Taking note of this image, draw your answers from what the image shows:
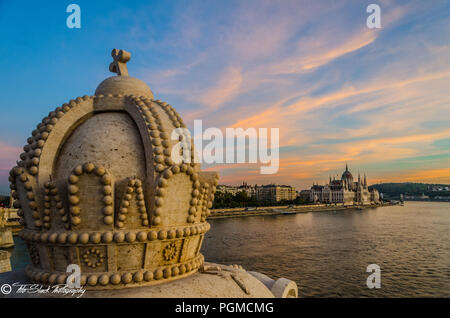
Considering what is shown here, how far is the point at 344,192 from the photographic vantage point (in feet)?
479

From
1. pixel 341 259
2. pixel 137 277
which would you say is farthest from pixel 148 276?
pixel 341 259

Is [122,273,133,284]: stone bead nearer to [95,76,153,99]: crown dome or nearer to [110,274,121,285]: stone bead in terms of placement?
[110,274,121,285]: stone bead

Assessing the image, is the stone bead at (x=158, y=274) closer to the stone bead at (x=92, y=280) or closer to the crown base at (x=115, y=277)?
the crown base at (x=115, y=277)

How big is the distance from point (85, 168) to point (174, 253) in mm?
1671

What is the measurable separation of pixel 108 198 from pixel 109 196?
0.11 feet

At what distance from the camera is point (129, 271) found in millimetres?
4098

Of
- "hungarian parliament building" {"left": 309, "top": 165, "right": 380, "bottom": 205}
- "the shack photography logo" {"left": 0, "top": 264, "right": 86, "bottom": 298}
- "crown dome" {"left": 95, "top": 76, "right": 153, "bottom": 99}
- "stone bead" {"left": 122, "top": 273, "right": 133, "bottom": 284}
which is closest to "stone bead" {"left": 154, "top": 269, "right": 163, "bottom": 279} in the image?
"stone bead" {"left": 122, "top": 273, "right": 133, "bottom": 284}

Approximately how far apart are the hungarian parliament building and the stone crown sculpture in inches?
5764

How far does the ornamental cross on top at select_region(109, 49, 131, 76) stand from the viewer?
5637mm

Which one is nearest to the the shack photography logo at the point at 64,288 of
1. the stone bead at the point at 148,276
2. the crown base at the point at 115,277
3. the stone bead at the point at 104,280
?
the crown base at the point at 115,277
